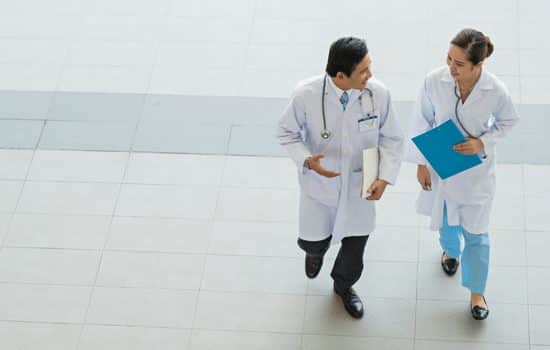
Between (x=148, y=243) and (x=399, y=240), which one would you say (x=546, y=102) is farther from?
(x=148, y=243)

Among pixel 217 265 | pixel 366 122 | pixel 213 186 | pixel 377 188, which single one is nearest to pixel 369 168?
pixel 377 188

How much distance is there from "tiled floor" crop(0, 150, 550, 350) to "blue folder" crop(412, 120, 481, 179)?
2.74 feet

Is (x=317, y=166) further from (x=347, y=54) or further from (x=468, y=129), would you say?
(x=468, y=129)

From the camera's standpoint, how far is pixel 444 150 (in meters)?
3.60

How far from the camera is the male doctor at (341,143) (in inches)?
134

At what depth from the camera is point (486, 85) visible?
3467 millimetres

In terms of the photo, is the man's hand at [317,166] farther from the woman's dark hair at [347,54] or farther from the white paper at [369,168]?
the woman's dark hair at [347,54]

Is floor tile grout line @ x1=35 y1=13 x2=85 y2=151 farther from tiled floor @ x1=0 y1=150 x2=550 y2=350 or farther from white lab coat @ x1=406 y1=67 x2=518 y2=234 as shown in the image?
white lab coat @ x1=406 y1=67 x2=518 y2=234

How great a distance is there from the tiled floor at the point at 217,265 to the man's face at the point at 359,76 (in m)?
1.29

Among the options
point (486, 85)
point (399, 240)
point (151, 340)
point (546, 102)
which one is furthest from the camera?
point (546, 102)

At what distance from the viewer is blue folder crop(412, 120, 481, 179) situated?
3.54m

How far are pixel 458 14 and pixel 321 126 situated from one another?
7.81ft

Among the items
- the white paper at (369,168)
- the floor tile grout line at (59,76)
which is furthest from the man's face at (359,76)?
the floor tile grout line at (59,76)

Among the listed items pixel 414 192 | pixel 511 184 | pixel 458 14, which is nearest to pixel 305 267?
pixel 414 192
